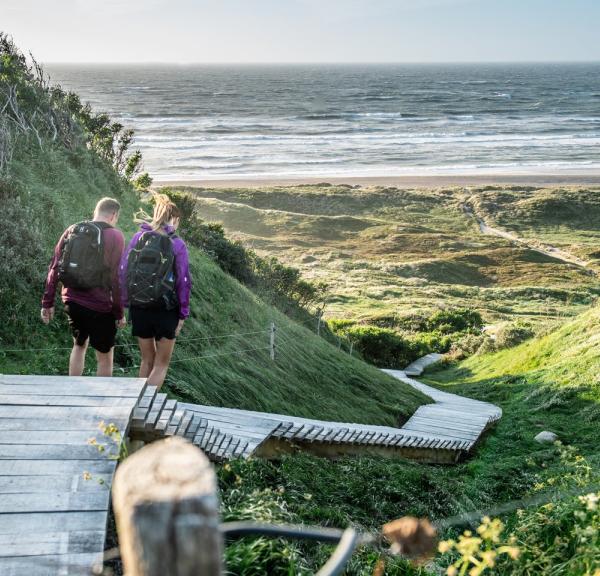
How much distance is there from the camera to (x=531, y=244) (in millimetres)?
45156

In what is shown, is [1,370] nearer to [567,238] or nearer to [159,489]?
[159,489]

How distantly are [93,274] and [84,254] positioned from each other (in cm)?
18

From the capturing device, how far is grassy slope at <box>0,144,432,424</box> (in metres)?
8.21

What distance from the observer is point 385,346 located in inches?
977

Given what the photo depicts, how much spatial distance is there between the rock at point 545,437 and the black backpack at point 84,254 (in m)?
8.10

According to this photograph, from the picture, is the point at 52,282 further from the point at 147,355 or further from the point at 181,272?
the point at 181,272

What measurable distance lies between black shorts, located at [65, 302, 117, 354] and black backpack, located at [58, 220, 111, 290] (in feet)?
1.00

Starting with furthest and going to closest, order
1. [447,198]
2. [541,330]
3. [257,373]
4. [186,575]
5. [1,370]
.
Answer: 1. [447,198]
2. [541,330]
3. [257,373]
4. [1,370]
5. [186,575]

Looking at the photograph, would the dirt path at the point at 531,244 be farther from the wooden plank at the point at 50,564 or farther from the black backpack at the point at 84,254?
the wooden plank at the point at 50,564

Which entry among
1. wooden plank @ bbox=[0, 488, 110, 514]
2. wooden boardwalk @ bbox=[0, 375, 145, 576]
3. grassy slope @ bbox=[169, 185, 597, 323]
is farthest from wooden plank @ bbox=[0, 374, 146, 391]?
grassy slope @ bbox=[169, 185, 597, 323]

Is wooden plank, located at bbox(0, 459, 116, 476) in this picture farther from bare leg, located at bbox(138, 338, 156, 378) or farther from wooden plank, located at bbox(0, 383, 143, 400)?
bare leg, located at bbox(138, 338, 156, 378)

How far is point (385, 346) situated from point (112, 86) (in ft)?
544

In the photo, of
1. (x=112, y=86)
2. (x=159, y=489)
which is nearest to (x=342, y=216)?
(x=159, y=489)

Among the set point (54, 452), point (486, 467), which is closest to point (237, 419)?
point (54, 452)
